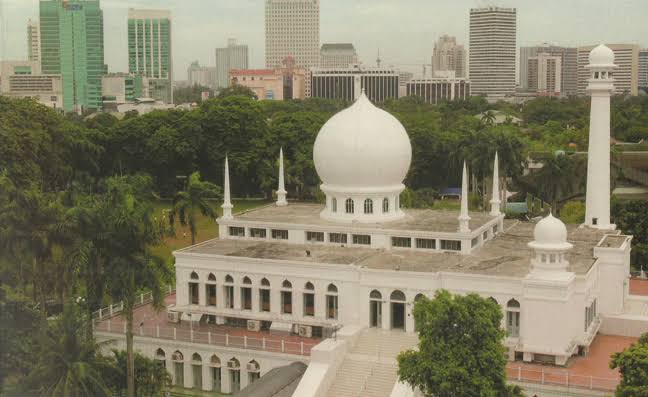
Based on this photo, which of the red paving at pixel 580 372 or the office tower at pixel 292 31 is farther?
the office tower at pixel 292 31

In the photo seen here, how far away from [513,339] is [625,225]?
17.2 metres

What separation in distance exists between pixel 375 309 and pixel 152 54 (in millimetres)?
67682

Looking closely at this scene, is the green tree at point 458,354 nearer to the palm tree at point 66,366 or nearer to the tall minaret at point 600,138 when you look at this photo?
the palm tree at point 66,366

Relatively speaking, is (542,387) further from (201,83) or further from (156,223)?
(201,83)

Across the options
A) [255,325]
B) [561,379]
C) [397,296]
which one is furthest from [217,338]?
[561,379]

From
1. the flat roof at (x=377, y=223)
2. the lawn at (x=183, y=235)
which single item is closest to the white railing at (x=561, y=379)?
the flat roof at (x=377, y=223)

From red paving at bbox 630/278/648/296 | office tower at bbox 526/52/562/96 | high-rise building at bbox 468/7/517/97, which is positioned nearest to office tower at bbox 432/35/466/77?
high-rise building at bbox 468/7/517/97

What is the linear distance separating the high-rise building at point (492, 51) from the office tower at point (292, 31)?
63.8 ft

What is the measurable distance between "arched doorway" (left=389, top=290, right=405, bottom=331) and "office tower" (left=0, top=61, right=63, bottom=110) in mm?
15822

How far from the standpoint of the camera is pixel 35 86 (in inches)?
2009

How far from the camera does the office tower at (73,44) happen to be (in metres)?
40.8

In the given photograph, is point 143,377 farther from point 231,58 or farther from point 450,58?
point 450,58

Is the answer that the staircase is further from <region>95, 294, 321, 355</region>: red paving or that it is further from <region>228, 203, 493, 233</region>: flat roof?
<region>228, 203, 493, 233</region>: flat roof

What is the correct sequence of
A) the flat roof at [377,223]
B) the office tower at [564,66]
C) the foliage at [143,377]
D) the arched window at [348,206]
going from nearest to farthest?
the foliage at [143,377] < the flat roof at [377,223] < the arched window at [348,206] < the office tower at [564,66]
